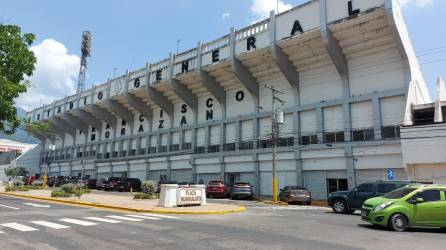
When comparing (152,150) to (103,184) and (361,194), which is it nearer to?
(103,184)

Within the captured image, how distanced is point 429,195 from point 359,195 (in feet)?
19.9

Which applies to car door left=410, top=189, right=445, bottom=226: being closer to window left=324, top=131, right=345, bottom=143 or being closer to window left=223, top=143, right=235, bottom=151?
window left=324, top=131, right=345, bottom=143

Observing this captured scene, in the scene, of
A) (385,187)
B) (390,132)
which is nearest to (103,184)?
(390,132)

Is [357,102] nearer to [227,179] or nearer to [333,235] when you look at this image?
[227,179]

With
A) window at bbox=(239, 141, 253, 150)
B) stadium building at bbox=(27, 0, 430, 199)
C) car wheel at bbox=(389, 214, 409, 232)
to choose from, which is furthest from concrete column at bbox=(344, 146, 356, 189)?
car wheel at bbox=(389, 214, 409, 232)

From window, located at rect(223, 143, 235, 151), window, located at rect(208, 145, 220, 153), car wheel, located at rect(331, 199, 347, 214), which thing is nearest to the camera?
car wheel, located at rect(331, 199, 347, 214)

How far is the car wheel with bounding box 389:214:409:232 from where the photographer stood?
12.0m

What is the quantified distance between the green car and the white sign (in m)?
10.4

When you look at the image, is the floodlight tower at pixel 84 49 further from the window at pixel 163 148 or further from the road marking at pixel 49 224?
the road marking at pixel 49 224

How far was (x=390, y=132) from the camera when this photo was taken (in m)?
29.4

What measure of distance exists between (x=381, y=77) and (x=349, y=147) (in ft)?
21.4

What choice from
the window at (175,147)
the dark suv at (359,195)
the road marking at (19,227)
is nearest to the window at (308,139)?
the dark suv at (359,195)

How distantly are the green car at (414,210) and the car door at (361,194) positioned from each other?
5440mm

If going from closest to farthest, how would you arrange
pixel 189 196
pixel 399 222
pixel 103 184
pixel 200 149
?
pixel 399 222
pixel 189 196
pixel 103 184
pixel 200 149
